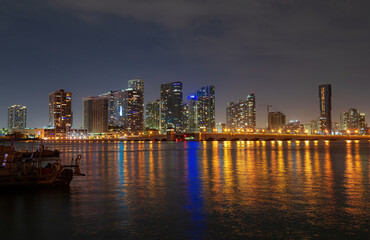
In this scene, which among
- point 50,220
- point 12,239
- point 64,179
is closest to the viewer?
point 12,239

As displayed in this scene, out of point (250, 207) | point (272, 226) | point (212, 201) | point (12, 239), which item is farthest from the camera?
point (212, 201)

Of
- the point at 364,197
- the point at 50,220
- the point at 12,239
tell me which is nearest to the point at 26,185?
the point at 50,220

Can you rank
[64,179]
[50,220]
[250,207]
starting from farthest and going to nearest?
1. [64,179]
2. [250,207]
3. [50,220]

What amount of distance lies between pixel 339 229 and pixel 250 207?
5.78m

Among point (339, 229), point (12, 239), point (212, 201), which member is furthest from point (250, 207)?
point (12, 239)

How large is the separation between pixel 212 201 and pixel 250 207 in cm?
300

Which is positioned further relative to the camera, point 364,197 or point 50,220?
point 364,197

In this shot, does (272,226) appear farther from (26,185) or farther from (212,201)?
(26,185)

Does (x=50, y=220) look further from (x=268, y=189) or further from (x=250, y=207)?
(x=268, y=189)

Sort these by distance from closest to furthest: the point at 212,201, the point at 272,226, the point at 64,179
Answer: the point at 272,226 → the point at 212,201 → the point at 64,179

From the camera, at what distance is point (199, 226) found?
16.6 m

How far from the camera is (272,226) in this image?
16406 mm

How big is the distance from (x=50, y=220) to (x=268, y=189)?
16.7 meters

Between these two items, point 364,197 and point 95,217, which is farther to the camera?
point 364,197
